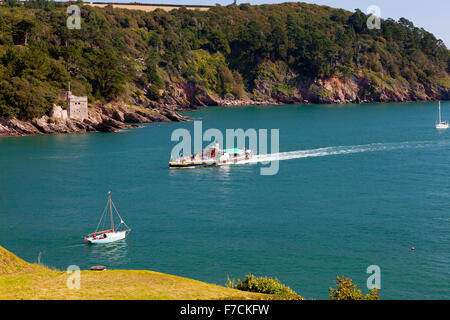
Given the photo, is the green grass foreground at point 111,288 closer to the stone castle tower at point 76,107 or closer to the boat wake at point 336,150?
the boat wake at point 336,150

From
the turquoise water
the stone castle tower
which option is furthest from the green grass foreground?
the stone castle tower

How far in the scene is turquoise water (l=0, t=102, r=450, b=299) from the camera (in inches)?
1745

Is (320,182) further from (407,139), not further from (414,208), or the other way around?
(407,139)

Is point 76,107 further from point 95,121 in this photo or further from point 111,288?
point 111,288

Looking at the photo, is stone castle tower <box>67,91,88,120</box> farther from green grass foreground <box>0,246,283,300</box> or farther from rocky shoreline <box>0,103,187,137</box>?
green grass foreground <box>0,246,283,300</box>

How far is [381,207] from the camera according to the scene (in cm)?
6159

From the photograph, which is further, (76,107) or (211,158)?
(76,107)

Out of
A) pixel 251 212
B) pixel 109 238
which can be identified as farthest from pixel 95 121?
pixel 109 238

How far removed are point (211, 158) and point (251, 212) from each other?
33853mm

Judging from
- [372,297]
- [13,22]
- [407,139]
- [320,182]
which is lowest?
[372,297]

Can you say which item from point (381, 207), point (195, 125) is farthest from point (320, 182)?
point (195, 125)

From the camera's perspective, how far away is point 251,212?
6097cm

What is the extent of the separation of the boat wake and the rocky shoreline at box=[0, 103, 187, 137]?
5530cm

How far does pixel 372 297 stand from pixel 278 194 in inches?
1559
